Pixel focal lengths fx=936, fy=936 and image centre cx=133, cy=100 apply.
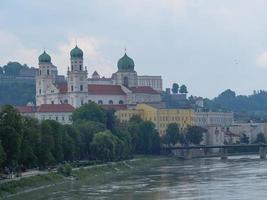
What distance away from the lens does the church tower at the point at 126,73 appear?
582 ft

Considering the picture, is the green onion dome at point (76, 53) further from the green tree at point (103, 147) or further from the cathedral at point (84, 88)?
the green tree at point (103, 147)

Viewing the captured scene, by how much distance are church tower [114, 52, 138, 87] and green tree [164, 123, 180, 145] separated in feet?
87.4

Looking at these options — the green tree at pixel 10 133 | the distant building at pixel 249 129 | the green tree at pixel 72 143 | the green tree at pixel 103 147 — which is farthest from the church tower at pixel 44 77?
the green tree at pixel 10 133

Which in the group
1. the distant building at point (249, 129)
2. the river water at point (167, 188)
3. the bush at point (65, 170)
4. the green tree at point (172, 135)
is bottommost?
the river water at point (167, 188)

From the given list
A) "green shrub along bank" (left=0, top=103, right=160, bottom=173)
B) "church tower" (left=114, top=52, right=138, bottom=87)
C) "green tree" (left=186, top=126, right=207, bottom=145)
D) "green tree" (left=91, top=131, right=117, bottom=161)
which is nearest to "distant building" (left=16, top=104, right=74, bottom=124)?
"green shrub along bank" (left=0, top=103, right=160, bottom=173)

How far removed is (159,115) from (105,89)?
444 inches

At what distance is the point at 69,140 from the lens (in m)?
91.8

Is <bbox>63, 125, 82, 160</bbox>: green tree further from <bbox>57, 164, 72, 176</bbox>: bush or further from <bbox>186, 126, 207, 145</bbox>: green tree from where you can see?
<bbox>186, 126, 207, 145</bbox>: green tree

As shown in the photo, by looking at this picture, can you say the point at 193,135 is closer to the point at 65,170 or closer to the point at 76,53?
the point at 76,53

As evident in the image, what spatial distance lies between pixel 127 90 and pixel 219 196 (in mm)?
112146

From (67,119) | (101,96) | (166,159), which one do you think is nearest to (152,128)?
(166,159)

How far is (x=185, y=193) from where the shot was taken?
64.2 m

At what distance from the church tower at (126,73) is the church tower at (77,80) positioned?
16.5 metres

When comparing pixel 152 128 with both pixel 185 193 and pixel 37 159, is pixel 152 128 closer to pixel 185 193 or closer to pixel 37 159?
pixel 37 159
